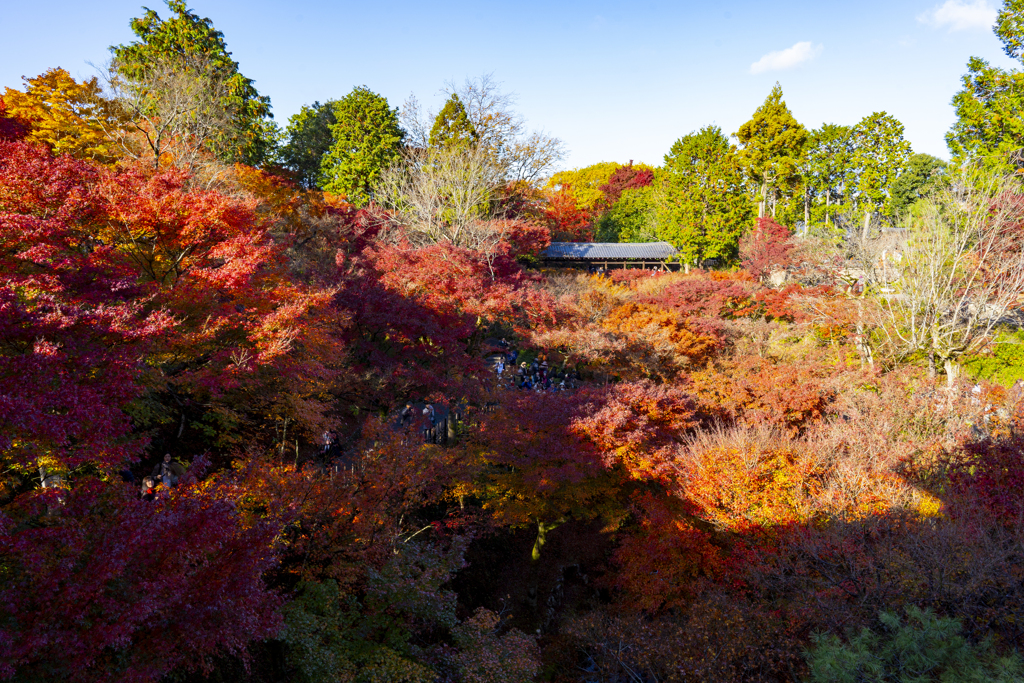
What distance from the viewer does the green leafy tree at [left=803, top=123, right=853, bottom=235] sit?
33656 millimetres

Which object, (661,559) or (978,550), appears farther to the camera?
(661,559)

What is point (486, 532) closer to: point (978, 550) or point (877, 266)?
point (978, 550)

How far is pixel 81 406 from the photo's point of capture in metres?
6.45

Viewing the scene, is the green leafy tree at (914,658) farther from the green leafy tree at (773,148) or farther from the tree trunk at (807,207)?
the green leafy tree at (773,148)

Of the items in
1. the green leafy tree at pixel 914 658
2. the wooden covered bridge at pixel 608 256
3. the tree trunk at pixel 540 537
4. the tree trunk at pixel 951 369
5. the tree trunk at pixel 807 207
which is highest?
the tree trunk at pixel 807 207

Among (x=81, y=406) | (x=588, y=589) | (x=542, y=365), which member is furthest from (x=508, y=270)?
(x=81, y=406)

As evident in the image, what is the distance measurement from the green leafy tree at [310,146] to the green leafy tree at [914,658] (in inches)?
1467

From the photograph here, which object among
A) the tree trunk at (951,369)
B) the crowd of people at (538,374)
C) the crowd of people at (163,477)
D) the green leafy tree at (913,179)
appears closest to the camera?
the crowd of people at (163,477)

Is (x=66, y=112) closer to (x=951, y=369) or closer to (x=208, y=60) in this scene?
(x=208, y=60)

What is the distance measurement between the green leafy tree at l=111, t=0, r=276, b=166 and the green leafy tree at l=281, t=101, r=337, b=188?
22.8 feet

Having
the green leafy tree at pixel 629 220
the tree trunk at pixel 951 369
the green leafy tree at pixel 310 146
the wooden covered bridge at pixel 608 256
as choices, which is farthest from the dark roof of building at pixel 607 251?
the tree trunk at pixel 951 369

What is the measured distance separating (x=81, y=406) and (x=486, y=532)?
9136 mm

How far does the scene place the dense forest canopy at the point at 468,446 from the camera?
19.1 feet

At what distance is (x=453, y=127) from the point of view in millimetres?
34344
